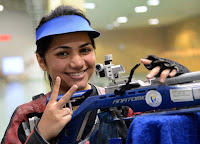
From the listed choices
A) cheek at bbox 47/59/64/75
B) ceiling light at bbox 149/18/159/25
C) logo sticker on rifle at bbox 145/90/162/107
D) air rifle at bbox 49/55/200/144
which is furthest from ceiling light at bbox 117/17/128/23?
logo sticker on rifle at bbox 145/90/162/107

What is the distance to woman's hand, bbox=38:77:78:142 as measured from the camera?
0.61 meters

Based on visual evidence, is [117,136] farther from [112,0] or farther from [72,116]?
[112,0]

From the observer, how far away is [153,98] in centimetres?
50

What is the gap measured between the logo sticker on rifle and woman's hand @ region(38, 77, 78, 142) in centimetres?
20

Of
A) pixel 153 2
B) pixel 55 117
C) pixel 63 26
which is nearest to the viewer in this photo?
pixel 55 117

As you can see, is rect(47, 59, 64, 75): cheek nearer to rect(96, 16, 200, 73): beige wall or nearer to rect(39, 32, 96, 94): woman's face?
rect(39, 32, 96, 94): woman's face

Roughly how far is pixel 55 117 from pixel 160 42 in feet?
3.74

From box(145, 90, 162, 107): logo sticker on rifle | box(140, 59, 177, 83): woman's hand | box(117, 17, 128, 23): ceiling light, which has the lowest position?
box(145, 90, 162, 107): logo sticker on rifle

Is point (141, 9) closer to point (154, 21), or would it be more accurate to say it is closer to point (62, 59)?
point (154, 21)

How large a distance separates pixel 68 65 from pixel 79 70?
0.13 ft

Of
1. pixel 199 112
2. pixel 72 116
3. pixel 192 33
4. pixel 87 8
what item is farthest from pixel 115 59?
pixel 199 112

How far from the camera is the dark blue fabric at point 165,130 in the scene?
1.38 ft

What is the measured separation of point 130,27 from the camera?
158 centimetres

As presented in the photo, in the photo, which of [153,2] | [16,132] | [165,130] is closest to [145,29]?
[153,2]
